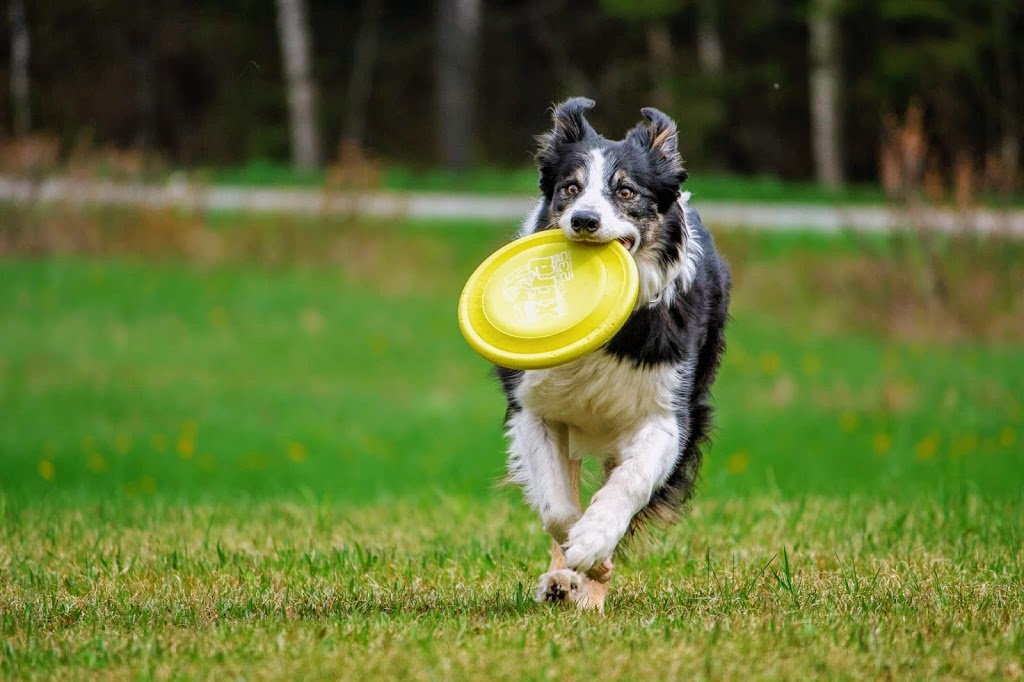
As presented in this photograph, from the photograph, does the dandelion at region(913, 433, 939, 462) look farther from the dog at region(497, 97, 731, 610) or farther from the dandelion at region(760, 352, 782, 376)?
the dog at region(497, 97, 731, 610)

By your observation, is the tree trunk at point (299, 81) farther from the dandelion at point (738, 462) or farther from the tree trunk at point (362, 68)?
the dandelion at point (738, 462)

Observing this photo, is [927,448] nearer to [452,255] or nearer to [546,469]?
[546,469]

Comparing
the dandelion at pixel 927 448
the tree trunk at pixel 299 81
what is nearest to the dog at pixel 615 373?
the dandelion at pixel 927 448

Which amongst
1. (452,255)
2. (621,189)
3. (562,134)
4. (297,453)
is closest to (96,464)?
(297,453)

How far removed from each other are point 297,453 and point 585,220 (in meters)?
7.79

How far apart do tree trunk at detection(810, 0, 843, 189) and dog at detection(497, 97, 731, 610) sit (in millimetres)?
19803

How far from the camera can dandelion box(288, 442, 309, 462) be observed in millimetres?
12617

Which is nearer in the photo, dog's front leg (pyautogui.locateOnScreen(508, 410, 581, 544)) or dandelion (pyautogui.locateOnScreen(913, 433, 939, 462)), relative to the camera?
dog's front leg (pyautogui.locateOnScreen(508, 410, 581, 544))

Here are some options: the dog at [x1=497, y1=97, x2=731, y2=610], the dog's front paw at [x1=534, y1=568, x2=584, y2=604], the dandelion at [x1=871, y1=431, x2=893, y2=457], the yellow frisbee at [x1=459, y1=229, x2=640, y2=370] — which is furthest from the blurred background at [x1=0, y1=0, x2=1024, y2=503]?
Result: the dog's front paw at [x1=534, y1=568, x2=584, y2=604]

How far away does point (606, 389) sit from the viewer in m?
5.56

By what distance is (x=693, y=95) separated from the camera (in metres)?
28.6

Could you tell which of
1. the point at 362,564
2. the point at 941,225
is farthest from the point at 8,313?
the point at 362,564

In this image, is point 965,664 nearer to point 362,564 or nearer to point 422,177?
point 362,564

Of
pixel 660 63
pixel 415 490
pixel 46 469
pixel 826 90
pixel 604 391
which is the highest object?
pixel 660 63
